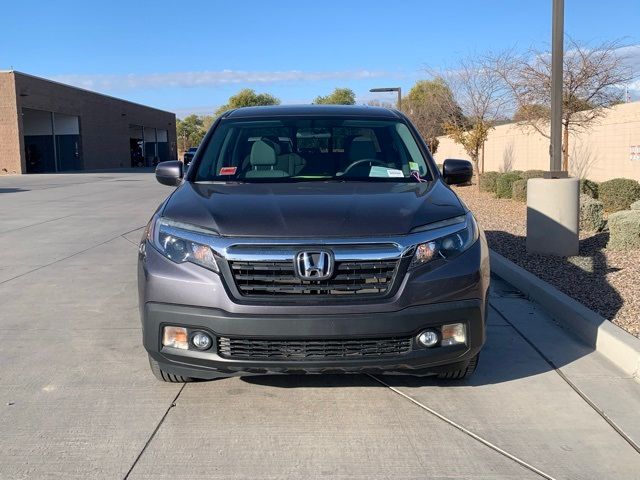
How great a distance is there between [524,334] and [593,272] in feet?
7.74

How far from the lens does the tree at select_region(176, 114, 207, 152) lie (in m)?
105

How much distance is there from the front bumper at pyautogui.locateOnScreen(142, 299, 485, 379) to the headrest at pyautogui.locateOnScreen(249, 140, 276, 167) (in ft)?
5.66

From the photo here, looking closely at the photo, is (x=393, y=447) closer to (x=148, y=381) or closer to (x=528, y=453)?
(x=528, y=453)

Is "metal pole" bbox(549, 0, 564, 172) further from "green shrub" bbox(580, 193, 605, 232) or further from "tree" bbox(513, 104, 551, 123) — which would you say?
"tree" bbox(513, 104, 551, 123)

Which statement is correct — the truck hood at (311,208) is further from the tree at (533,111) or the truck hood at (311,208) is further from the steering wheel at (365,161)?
the tree at (533,111)

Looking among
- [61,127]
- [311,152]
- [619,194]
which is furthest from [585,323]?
[61,127]

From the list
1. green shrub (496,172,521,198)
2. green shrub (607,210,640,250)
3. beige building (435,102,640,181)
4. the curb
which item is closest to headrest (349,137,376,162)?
the curb

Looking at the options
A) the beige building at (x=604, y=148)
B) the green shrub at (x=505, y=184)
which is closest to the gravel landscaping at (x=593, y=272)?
the beige building at (x=604, y=148)

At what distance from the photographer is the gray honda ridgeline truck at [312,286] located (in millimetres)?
3627

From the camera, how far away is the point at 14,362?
16.5ft

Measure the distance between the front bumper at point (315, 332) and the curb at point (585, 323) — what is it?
1532mm

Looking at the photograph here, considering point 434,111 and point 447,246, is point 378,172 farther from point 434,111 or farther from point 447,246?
point 434,111

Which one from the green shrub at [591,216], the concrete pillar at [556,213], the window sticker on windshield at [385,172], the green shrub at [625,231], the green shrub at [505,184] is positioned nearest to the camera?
the window sticker on windshield at [385,172]

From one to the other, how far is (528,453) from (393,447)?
713 millimetres
